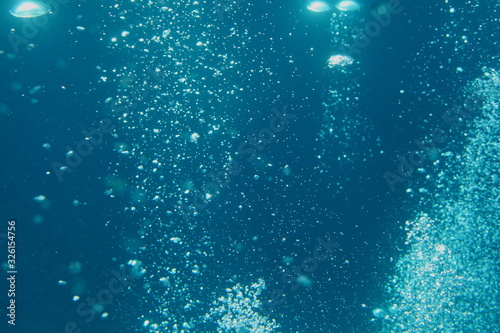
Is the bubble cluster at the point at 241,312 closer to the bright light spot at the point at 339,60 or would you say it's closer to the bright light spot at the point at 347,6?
the bright light spot at the point at 339,60

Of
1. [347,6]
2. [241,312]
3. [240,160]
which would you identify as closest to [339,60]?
[347,6]

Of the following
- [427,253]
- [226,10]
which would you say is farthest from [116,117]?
[427,253]

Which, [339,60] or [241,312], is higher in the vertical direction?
[339,60]

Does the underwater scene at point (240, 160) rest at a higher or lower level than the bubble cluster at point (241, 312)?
higher

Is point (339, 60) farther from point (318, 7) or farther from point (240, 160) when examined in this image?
point (240, 160)

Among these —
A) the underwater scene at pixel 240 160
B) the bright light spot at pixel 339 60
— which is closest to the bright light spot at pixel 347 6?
the underwater scene at pixel 240 160

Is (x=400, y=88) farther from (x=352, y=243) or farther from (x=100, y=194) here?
(x=100, y=194)

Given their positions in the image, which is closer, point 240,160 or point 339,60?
point 240,160

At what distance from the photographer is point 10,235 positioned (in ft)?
8.48

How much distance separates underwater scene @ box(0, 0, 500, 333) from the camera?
2.57 meters

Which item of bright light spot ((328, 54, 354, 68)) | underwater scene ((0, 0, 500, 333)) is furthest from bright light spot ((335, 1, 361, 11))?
bright light spot ((328, 54, 354, 68))

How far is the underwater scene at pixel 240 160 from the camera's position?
2568 mm

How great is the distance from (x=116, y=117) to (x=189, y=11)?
92 cm

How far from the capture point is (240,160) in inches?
108
